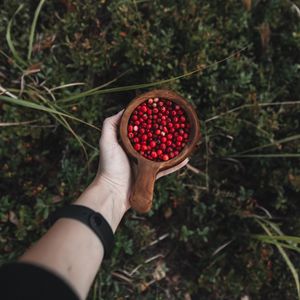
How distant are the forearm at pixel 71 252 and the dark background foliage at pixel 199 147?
798 millimetres

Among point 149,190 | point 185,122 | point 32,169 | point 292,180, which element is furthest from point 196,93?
point 32,169

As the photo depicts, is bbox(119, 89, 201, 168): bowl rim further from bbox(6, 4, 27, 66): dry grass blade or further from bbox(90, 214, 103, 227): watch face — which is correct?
bbox(6, 4, 27, 66): dry grass blade

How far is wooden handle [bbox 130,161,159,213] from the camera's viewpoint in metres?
1.89

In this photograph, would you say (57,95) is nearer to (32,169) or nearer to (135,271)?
(32,169)

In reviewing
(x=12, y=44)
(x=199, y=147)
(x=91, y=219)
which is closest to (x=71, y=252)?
(x=91, y=219)

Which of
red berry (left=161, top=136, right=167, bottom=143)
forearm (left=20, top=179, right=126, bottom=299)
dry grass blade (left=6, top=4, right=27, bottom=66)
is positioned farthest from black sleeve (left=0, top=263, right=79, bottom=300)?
dry grass blade (left=6, top=4, right=27, bottom=66)

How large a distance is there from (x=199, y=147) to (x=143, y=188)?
2.70 ft

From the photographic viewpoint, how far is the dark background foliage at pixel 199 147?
244cm

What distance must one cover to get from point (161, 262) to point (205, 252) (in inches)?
11.0

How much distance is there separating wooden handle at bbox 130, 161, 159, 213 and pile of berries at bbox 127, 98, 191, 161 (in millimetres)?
82

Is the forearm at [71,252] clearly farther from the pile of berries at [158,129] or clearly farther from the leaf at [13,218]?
the leaf at [13,218]

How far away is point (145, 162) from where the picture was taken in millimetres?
1915

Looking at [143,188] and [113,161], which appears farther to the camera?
[113,161]

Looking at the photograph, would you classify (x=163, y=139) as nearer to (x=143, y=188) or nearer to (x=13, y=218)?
(x=143, y=188)
